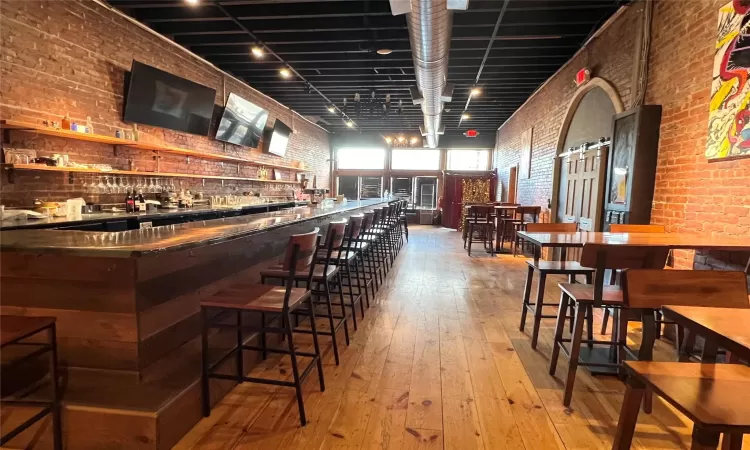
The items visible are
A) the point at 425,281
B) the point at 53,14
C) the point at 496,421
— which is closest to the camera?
the point at 496,421

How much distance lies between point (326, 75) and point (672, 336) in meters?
6.35

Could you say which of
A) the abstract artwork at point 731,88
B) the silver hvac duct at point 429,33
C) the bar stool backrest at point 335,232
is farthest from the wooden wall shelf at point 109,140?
the abstract artwork at point 731,88

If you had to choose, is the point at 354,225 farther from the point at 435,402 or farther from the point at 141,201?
the point at 141,201

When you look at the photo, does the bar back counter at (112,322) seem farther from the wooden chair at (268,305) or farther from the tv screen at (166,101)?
the tv screen at (166,101)

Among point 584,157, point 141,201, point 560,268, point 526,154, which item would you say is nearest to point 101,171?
point 141,201

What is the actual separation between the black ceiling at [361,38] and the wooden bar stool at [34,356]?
4029 mm

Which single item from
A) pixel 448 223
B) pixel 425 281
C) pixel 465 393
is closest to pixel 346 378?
pixel 465 393

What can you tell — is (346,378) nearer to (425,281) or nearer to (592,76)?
(425,281)

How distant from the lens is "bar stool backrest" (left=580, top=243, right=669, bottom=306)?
2.15 metres

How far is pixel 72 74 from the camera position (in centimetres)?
390

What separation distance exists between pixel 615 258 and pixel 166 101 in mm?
5592

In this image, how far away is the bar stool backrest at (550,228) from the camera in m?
3.29

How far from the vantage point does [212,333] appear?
2229 millimetres

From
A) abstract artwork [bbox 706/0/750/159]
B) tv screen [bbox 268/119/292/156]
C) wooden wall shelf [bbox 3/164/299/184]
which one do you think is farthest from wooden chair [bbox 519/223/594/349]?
tv screen [bbox 268/119/292/156]
